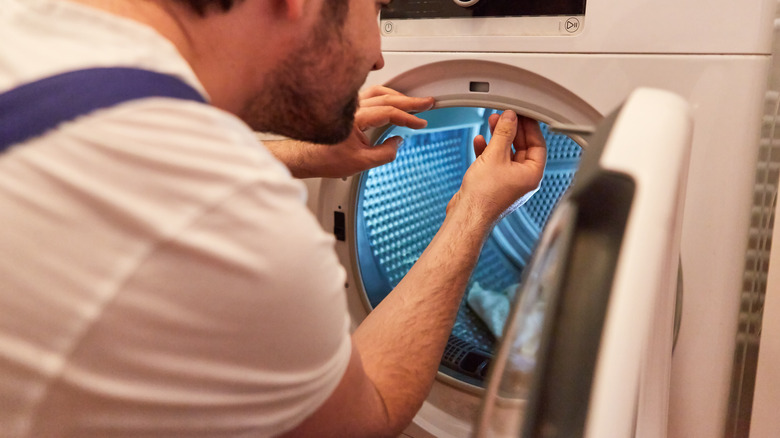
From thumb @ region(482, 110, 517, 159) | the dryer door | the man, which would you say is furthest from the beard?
the dryer door

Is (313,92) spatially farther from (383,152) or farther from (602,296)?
(602,296)

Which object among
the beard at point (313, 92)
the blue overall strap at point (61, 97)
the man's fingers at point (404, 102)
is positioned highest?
the blue overall strap at point (61, 97)

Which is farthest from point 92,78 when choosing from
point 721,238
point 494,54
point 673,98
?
point 721,238

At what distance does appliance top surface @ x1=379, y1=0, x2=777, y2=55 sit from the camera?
2.14 feet

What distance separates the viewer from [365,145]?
3.08 feet

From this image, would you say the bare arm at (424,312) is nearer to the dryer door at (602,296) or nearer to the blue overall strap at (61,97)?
the dryer door at (602,296)

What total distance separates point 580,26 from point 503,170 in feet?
0.69

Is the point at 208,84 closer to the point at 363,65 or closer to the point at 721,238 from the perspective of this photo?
the point at 363,65

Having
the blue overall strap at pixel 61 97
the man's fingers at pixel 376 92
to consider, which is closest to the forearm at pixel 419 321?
the man's fingers at pixel 376 92

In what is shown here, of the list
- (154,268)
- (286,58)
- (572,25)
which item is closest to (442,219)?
(572,25)

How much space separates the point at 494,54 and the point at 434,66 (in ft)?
0.34

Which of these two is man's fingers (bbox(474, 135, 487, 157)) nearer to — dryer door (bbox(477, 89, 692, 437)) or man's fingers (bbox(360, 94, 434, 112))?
man's fingers (bbox(360, 94, 434, 112))

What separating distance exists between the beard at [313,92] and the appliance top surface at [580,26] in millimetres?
194

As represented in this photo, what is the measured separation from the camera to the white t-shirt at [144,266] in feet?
1.24
